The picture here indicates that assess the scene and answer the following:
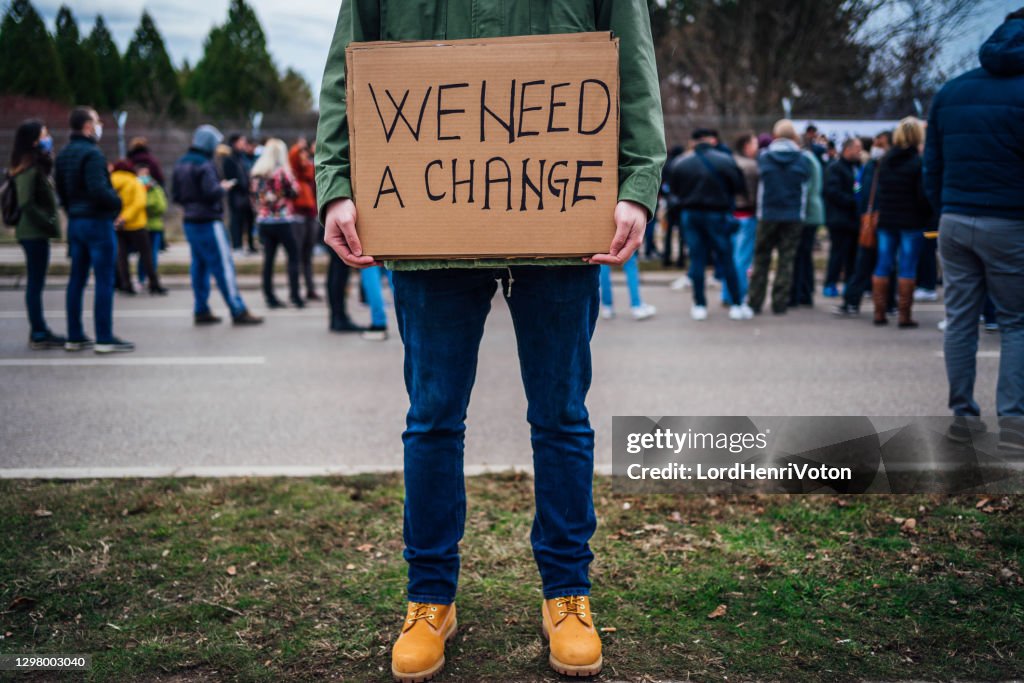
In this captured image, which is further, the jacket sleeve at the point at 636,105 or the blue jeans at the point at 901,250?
the blue jeans at the point at 901,250

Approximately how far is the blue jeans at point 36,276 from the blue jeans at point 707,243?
20.9 ft

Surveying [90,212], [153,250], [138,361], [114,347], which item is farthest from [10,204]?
[153,250]

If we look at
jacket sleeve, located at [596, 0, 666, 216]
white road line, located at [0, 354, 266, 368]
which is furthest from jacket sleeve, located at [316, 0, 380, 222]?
white road line, located at [0, 354, 266, 368]

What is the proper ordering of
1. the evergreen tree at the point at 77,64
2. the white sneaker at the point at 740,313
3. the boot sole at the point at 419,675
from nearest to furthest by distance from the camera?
1. the boot sole at the point at 419,675
2. the white sneaker at the point at 740,313
3. the evergreen tree at the point at 77,64

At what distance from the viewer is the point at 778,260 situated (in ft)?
32.3

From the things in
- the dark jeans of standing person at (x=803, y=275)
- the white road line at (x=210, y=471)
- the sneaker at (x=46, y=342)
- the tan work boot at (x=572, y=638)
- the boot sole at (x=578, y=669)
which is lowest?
the sneaker at (x=46, y=342)

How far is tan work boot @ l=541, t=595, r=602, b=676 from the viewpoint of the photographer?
7.52 ft

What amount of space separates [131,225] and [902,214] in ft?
31.0

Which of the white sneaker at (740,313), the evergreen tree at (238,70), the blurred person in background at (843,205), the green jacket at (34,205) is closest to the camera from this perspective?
the green jacket at (34,205)

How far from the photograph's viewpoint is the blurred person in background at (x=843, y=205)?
1041cm

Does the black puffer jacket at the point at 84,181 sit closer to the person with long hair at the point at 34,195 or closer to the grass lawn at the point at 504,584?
the person with long hair at the point at 34,195

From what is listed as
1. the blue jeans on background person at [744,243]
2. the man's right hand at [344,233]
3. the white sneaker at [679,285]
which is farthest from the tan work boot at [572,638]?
the white sneaker at [679,285]

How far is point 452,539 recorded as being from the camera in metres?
2.44

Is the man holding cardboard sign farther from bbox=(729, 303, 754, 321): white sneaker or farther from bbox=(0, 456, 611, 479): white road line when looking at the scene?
bbox=(729, 303, 754, 321): white sneaker
